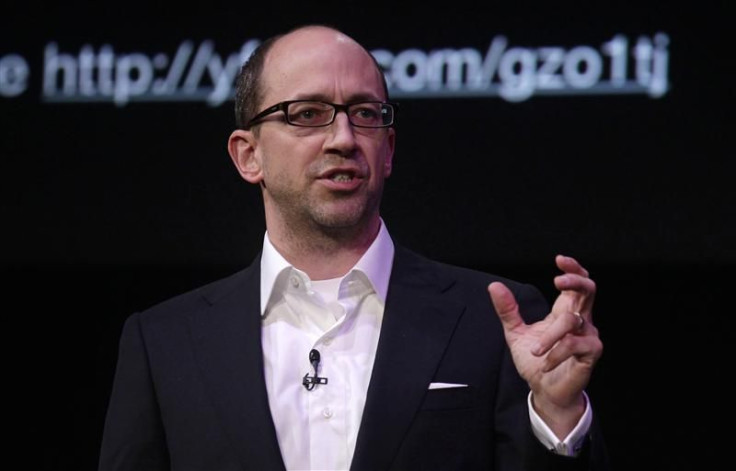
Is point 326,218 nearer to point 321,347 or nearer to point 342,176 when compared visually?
point 342,176

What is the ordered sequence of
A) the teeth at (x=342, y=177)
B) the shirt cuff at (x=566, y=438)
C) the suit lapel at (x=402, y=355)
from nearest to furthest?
the shirt cuff at (x=566, y=438)
the suit lapel at (x=402, y=355)
the teeth at (x=342, y=177)

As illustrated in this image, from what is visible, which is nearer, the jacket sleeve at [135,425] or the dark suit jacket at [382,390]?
the dark suit jacket at [382,390]

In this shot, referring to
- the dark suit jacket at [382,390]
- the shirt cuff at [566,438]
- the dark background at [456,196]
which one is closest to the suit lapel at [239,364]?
the dark suit jacket at [382,390]

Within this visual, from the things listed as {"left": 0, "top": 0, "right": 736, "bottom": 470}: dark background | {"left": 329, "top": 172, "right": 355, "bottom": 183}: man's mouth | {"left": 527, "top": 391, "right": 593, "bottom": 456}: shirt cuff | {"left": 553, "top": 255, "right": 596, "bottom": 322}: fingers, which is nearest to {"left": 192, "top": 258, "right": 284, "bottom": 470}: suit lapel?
{"left": 329, "top": 172, "right": 355, "bottom": 183}: man's mouth

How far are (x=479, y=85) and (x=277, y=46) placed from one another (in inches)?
Answer: 50.4

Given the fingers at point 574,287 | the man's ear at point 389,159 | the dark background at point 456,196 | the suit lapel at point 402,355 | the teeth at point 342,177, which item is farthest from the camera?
the dark background at point 456,196

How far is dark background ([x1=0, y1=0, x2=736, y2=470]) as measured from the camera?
137 inches

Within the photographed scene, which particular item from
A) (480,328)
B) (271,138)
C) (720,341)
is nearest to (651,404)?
(720,341)

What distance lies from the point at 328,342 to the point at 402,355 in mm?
151

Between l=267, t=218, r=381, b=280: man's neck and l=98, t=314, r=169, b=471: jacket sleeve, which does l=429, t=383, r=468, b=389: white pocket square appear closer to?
l=267, t=218, r=381, b=280: man's neck

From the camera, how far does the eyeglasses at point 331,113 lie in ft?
7.66

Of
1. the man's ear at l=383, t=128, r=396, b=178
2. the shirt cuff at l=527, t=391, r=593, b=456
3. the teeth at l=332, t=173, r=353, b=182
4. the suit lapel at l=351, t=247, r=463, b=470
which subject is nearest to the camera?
the shirt cuff at l=527, t=391, r=593, b=456

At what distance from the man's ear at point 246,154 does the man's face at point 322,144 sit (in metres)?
0.05

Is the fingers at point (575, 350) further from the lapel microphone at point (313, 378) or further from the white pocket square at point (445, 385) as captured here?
the lapel microphone at point (313, 378)
